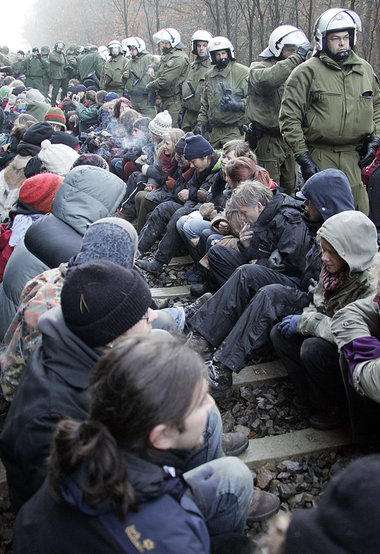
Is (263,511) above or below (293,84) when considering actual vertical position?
below

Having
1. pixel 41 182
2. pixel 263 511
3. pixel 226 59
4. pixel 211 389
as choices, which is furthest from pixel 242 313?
pixel 226 59

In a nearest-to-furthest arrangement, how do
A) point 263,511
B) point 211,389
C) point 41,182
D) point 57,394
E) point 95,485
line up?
point 95,485 → point 57,394 → point 263,511 → point 211,389 → point 41,182

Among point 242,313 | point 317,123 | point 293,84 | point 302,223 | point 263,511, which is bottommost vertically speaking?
point 263,511

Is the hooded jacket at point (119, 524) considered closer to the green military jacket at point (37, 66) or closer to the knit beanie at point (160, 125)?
the knit beanie at point (160, 125)

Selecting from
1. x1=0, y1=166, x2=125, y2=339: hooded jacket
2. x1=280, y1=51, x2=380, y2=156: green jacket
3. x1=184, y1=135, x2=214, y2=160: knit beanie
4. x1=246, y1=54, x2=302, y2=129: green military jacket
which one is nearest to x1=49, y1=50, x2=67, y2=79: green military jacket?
x1=246, y1=54, x2=302, y2=129: green military jacket

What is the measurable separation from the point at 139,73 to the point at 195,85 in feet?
13.1

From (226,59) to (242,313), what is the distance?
538 centimetres

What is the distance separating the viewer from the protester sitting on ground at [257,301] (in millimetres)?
3203

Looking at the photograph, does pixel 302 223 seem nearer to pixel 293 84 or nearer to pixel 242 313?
pixel 242 313

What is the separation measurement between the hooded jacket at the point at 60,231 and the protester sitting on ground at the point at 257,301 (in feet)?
3.42

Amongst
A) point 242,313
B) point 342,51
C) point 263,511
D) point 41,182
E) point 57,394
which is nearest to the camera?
point 57,394

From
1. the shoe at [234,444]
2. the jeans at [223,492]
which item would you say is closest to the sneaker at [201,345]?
the shoe at [234,444]

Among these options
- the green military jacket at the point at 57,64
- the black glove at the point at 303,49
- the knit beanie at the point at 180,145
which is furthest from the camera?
the green military jacket at the point at 57,64

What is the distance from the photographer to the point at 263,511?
2336 mm
